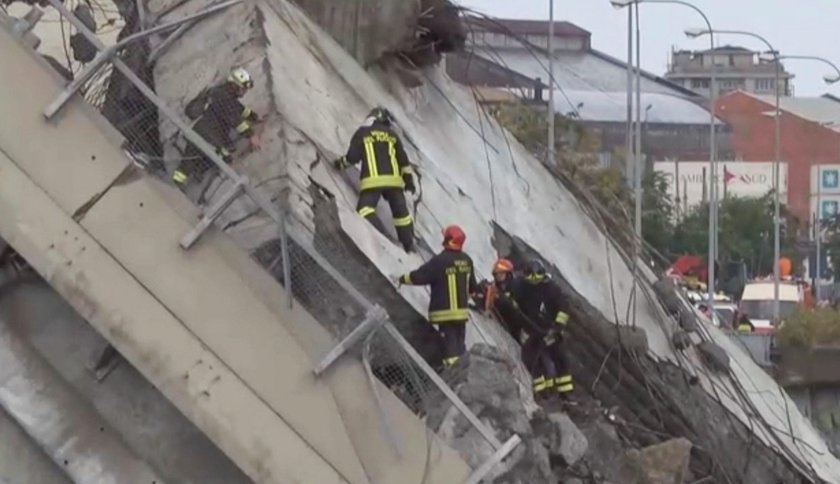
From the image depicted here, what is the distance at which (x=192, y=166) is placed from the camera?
9.49m

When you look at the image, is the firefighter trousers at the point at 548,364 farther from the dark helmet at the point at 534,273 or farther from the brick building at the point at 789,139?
the brick building at the point at 789,139

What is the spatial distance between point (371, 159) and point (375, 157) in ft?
0.11

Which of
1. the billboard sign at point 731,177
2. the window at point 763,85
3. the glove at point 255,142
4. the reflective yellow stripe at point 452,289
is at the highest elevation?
the glove at point 255,142

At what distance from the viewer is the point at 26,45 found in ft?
28.9

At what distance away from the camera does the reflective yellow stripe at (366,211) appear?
11766 millimetres

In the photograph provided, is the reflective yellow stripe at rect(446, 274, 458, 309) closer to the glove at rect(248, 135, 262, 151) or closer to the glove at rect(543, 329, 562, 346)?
the glove at rect(543, 329, 562, 346)

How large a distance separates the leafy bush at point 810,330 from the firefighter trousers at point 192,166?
56.8 ft

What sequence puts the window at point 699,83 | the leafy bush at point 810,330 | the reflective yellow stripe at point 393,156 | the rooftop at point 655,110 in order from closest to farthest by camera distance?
the reflective yellow stripe at point 393,156 < the leafy bush at point 810,330 < the rooftop at point 655,110 < the window at point 699,83

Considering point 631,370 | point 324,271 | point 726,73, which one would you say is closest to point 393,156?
point 631,370

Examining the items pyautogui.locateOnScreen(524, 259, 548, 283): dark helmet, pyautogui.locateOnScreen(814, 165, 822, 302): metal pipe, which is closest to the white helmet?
pyautogui.locateOnScreen(524, 259, 548, 283): dark helmet

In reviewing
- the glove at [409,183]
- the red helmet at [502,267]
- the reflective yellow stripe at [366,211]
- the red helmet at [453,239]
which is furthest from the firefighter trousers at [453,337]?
the glove at [409,183]

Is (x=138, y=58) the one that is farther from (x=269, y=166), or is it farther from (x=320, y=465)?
(x=320, y=465)

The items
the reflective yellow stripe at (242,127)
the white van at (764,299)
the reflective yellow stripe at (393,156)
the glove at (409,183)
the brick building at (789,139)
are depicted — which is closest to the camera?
the reflective yellow stripe at (242,127)

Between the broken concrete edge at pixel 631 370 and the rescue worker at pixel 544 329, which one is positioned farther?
the broken concrete edge at pixel 631 370
